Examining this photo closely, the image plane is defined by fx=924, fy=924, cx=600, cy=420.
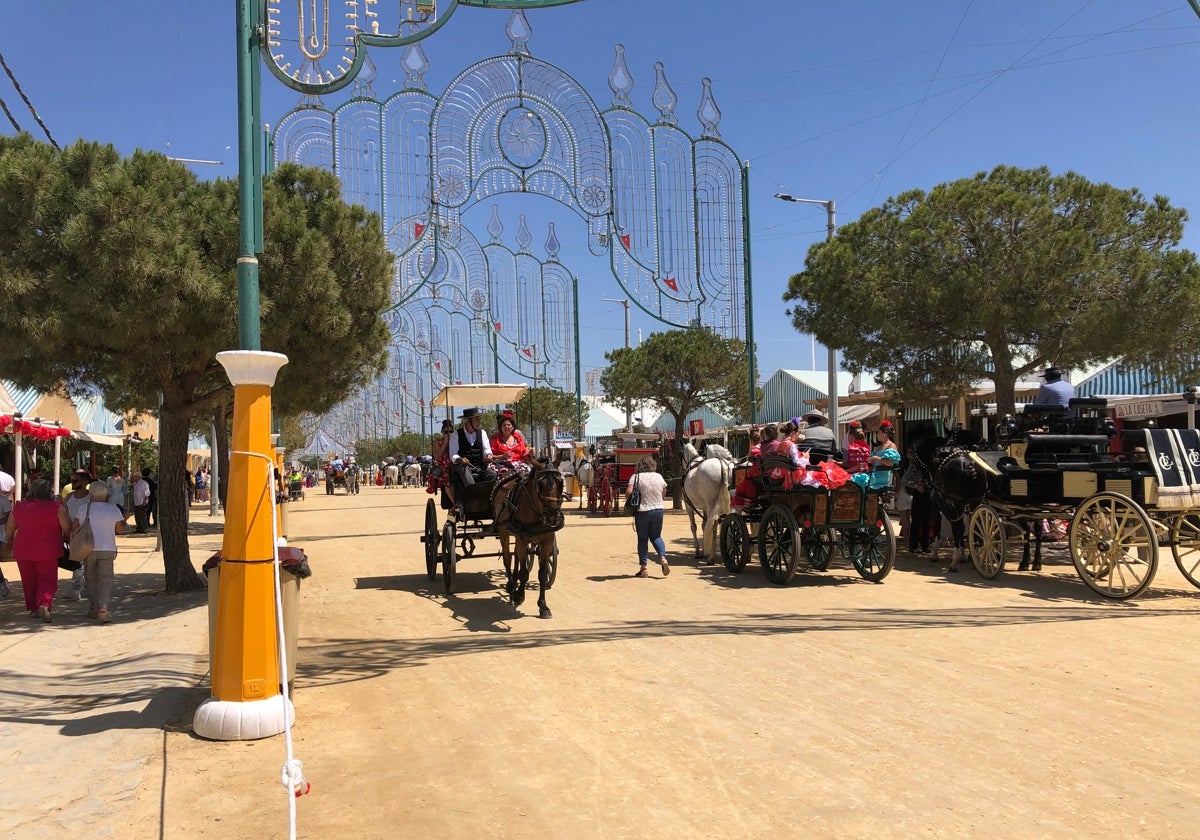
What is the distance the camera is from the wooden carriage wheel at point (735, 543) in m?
13.0

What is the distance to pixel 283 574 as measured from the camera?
6.20 meters

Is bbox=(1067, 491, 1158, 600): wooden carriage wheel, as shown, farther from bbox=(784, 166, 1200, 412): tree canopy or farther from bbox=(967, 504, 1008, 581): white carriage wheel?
bbox=(784, 166, 1200, 412): tree canopy

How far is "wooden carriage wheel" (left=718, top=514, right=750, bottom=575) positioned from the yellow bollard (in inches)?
318

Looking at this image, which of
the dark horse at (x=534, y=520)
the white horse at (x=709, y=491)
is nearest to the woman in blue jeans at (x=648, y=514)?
the white horse at (x=709, y=491)

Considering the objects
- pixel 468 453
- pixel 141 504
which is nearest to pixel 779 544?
pixel 468 453

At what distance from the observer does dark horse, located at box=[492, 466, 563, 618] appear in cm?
965

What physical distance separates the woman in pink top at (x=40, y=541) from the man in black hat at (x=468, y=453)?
14.8 ft

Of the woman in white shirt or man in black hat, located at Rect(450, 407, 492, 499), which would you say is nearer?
the woman in white shirt

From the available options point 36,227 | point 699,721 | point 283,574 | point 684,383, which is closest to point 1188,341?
point 699,721

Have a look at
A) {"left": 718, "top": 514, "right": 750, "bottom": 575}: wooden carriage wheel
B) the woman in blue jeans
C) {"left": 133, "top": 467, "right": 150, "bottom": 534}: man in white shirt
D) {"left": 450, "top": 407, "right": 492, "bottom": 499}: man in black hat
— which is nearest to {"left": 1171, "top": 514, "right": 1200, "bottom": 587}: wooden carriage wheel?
{"left": 718, "top": 514, "right": 750, "bottom": 575}: wooden carriage wheel

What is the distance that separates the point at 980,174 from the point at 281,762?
15.4 metres

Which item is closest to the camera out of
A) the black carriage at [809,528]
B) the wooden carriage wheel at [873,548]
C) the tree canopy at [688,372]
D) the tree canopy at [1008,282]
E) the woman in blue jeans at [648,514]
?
the black carriage at [809,528]

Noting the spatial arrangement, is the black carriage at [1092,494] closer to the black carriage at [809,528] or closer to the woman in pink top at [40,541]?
the black carriage at [809,528]

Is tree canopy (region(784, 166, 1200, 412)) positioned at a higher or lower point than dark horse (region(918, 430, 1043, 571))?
higher
